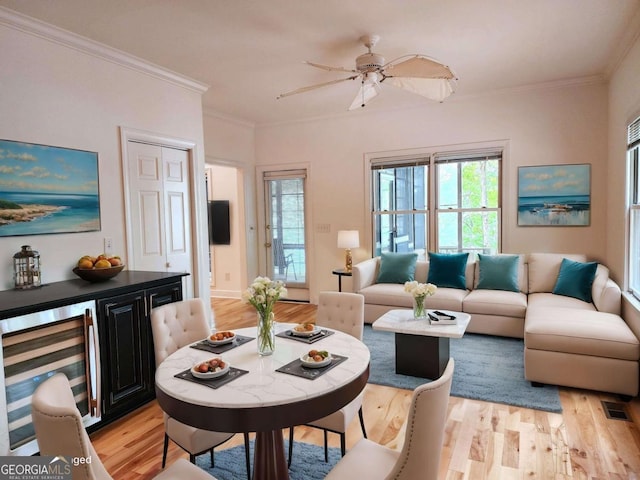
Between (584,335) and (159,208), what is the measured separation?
12.5 feet

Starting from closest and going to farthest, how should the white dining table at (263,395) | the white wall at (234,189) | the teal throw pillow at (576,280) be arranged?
the white dining table at (263,395) → the teal throw pillow at (576,280) → the white wall at (234,189)

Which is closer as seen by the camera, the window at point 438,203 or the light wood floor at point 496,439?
the light wood floor at point 496,439

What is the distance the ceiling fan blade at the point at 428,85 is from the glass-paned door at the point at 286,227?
306cm

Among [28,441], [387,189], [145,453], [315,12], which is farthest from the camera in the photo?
[387,189]

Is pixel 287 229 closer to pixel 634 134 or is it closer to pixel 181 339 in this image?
pixel 181 339

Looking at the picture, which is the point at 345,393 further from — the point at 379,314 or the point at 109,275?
the point at 379,314

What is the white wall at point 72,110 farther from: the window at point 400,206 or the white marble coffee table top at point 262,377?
the window at point 400,206

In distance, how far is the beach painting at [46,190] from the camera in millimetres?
2770

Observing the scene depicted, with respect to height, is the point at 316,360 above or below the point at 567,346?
above

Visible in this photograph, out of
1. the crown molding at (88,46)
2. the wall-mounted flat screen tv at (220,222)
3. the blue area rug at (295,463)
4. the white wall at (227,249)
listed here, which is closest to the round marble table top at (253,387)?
the blue area rug at (295,463)

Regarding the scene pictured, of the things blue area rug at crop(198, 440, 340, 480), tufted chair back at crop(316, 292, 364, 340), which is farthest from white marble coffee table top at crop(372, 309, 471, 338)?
blue area rug at crop(198, 440, 340, 480)

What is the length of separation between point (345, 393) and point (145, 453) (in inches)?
63.6

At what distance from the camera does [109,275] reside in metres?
3.07

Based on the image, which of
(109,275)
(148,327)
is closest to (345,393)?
(148,327)
